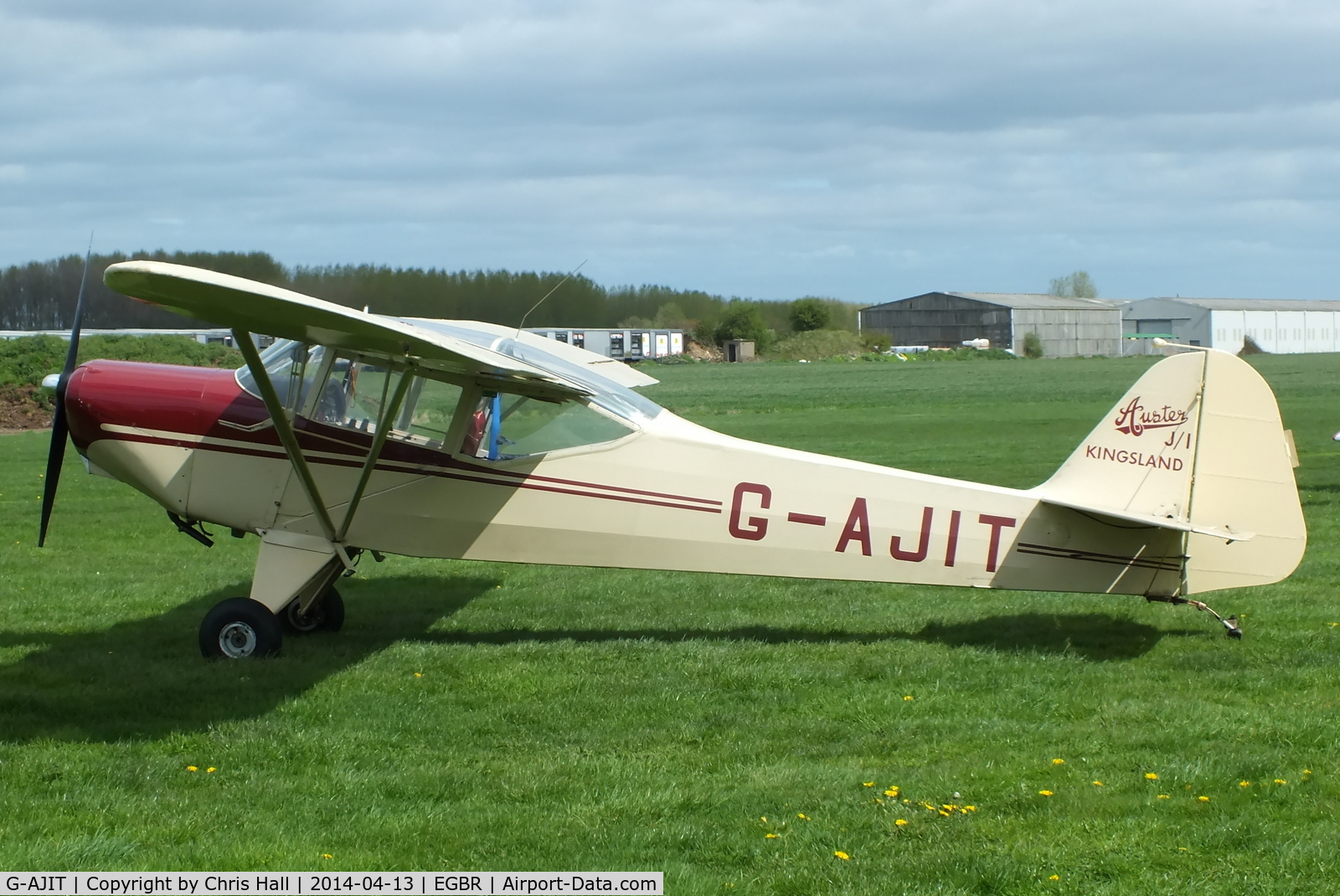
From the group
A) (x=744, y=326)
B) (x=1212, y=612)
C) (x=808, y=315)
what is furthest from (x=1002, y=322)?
(x=1212, y=612)

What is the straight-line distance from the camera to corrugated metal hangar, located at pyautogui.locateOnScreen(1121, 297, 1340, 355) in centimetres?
10969

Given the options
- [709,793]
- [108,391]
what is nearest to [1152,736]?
[709,793]

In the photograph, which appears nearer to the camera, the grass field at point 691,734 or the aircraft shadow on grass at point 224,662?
the grass field at point 691,734

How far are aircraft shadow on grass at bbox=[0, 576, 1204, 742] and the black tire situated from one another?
112 millimetres

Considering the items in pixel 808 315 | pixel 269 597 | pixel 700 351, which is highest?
pixel 808 315

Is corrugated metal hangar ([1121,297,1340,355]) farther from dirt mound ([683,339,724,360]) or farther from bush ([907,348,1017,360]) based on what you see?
dirt mound ([683,339,724,360])

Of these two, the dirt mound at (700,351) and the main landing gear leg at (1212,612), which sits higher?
Result: the dirt mound at (700,351)

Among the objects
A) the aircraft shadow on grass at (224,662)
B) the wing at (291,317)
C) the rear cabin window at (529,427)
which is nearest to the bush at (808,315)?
the aircraft shadow on grass at (224,662)

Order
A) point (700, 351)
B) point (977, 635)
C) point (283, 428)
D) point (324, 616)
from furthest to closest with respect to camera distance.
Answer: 1. point (700, 351)
2. point (324, 616)
3. point (977, 635)
4. point (283, 428)

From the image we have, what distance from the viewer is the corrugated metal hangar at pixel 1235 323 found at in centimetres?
10969

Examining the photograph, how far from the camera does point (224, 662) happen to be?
740 cm

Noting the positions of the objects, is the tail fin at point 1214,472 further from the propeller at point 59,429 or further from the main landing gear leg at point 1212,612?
the propeller at point 59,429

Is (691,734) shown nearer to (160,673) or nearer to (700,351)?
(160,673)
